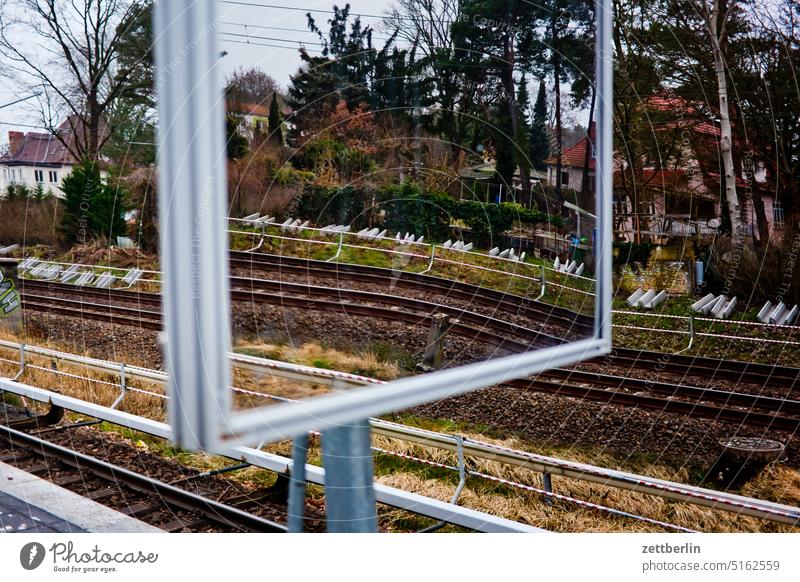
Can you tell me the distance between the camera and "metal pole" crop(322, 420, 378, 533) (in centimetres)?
124

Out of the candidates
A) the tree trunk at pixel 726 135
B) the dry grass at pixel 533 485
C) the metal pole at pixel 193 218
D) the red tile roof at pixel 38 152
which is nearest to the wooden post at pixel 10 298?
the red tile roof at pixel 38 152

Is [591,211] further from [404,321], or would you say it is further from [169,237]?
[169,237]

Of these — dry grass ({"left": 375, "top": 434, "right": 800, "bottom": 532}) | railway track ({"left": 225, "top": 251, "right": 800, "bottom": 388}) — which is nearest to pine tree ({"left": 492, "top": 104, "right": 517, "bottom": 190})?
railway track ({"left": 225, "top": 251, "right": 800, "bottom": 388})

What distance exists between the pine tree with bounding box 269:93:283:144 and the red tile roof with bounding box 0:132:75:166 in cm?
104

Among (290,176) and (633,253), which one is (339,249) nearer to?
(290,176)

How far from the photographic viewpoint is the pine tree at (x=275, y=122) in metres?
1.94

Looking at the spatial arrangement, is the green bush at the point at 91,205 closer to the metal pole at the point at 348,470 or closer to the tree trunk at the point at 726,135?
the metal pole at the point at 348,470

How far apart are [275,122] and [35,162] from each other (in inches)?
49.0

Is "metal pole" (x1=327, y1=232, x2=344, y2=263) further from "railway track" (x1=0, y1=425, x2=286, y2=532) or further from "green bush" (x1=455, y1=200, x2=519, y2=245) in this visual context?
"railway track" (x1=0, y1=425, x2=286, y2=532)

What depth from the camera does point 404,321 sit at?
3375mm

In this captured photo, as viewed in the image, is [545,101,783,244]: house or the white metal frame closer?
the white metal frame

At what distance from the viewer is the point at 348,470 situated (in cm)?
125

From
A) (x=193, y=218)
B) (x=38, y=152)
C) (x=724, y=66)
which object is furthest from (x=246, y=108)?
(x=724, y=66)

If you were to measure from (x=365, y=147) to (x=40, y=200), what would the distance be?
1245mm
